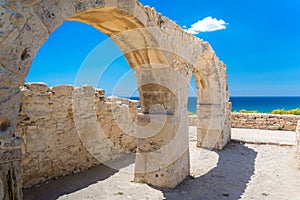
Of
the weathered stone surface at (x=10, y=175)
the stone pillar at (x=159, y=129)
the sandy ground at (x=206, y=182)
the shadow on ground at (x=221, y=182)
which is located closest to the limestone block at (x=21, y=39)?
the weathered stone surface at (x=10, y=175)

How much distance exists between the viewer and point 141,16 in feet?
11.5

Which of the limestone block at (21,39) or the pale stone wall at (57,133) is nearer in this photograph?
the limestone block at (21,39)

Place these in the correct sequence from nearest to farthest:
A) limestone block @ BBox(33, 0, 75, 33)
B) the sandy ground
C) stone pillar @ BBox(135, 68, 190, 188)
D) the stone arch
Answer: limestone block @ BBox(33, 0, 75, 33)
the sandy ground
stone pillar @ BBox(135, 68, 190, 188)
the stone arch

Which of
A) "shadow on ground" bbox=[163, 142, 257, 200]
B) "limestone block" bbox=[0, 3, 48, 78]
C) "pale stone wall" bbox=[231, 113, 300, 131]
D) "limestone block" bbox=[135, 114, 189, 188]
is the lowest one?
"shadow on ground" bbox=[163, 142, 257, 200]

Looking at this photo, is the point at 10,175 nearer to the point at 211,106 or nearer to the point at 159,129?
the point at 159,129

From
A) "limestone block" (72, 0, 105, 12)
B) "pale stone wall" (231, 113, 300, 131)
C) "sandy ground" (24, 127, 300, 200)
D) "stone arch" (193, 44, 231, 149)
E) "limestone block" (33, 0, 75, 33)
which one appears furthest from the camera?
"pale stone wall" (231, 113, 300, 131)

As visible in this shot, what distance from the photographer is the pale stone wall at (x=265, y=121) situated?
11.0m

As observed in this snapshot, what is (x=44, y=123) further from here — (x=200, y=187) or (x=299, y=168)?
(x=299, y=168)

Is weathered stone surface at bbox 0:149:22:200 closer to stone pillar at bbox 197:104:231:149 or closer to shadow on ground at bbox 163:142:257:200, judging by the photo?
shadow on ground at bbox 163:142:257:200

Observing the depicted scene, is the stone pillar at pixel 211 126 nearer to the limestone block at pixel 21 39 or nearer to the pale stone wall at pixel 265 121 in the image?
the pale stone wall at pixel 265 121

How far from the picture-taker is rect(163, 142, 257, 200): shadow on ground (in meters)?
4.05

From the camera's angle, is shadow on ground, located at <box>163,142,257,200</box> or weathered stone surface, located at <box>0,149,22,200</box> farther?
shadow on ground, located at <box>163,142,257,200</box>

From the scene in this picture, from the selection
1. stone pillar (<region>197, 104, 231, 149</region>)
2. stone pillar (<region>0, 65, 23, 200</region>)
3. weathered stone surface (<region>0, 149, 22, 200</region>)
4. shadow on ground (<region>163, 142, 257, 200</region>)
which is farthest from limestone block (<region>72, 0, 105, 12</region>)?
stone pillar (<region>197, 104, 231, 149</region>)

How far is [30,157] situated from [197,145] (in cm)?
487
